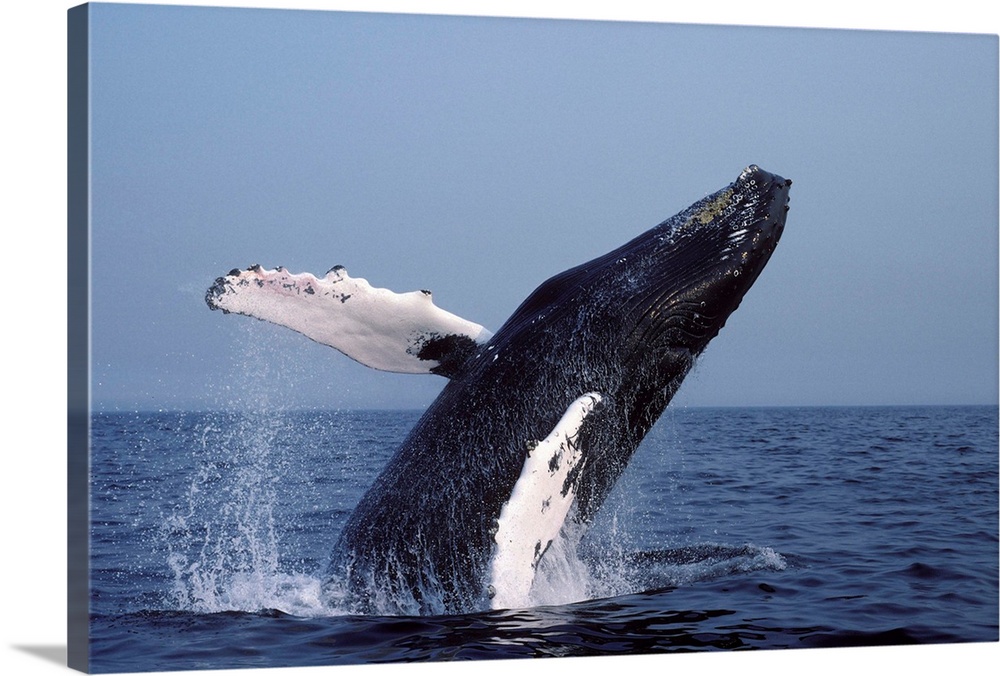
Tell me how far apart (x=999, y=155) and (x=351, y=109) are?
448 centimetres

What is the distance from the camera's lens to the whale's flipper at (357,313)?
7.99 meters

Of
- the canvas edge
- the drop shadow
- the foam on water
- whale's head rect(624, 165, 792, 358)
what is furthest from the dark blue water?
whale's head rect(624, 165, 792, 358)

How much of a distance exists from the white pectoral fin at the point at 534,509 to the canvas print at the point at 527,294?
0.02 m

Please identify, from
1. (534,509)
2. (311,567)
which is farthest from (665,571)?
(311,567)

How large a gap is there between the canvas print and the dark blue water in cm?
3

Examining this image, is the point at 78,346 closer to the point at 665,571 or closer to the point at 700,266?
the point at 700,266

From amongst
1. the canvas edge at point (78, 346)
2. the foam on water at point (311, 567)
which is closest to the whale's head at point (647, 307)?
the foam on water at point (311, 567)

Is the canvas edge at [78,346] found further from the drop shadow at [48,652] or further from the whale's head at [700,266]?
the whale's head at [700,266]

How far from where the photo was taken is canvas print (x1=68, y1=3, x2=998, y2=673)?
7336 mm

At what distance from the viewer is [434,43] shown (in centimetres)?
835

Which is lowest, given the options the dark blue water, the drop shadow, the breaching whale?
the drop shadow

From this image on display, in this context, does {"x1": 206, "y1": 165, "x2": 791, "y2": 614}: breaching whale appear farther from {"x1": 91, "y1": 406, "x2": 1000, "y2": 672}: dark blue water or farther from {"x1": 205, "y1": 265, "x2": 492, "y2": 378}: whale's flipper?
{"x1": 91, "y1": 406, "x2": 1000, "y2": 672}: dark blue water

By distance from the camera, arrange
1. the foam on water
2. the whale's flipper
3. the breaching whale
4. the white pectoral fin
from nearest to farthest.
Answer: the white pectoral fin < the breaching whale < the foam on water < the whale's flipper

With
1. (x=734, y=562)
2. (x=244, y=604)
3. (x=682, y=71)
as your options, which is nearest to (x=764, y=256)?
(x=682, y=71)
